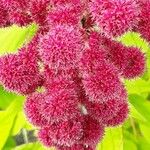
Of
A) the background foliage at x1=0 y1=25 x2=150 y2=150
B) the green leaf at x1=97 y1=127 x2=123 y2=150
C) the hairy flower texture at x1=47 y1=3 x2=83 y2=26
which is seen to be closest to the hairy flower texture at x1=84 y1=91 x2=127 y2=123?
the hairy flower texture at x1=47 y1=3 x2=83 y2=26

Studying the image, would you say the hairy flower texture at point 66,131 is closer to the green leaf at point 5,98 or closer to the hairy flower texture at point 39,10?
the hairy flower texture at point 39,10

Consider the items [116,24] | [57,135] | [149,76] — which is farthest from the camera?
[149,76]

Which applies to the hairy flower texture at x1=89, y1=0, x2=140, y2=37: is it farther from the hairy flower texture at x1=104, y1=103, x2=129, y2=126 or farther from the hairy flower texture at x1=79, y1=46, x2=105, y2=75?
the hairy flower texture at x1=104, y1=103, x2=129, y2=126

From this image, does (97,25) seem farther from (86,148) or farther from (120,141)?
(120,141)

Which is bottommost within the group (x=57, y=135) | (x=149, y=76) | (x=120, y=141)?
(x=120, y=141)

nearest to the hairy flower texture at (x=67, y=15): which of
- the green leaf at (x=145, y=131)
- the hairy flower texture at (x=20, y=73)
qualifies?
the hairy flower texture at (x=20, y=73)

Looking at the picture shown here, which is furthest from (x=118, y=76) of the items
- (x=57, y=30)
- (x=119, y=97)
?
(x=57, y=30)

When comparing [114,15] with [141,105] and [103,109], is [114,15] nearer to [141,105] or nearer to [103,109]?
[103,109]
